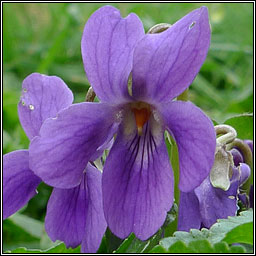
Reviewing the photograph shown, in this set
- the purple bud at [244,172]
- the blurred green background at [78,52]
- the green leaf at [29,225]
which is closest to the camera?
the purple bud at [244,172]

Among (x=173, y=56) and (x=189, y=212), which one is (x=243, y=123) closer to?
(x=189, y=212)

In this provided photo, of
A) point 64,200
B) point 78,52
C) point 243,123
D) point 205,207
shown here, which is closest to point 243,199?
point 205,207

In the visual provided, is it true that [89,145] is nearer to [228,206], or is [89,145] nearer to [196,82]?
[228,206]

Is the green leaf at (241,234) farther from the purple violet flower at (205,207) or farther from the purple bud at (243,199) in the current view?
the purple bud at (243,199)

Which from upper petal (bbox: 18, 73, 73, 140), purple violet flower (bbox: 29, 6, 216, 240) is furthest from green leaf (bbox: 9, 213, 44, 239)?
purple violet flower (bbox: 29, 6, 216, 240)

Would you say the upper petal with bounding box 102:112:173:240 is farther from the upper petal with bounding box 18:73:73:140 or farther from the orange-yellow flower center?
the upper petal with bounding box 18:73:73:140

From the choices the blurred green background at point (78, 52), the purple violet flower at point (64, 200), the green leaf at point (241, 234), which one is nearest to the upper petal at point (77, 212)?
the purple violet flower at point (64, 200)
